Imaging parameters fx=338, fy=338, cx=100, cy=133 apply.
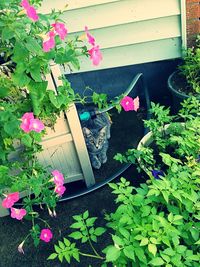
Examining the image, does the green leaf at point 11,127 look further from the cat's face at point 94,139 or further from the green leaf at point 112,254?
the cat's face at point 94,139

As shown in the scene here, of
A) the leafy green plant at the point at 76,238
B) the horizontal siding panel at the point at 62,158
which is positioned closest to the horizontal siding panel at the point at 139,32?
the horizontal siding panel at the point at 62,158

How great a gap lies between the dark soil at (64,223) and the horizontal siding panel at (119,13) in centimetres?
98

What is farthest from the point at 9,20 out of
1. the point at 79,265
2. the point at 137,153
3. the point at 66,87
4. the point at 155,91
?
the point at 155,91

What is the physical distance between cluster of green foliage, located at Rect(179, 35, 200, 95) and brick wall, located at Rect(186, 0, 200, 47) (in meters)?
0.06

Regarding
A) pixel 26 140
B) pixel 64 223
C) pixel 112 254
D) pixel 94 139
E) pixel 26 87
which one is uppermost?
pixel 26 87

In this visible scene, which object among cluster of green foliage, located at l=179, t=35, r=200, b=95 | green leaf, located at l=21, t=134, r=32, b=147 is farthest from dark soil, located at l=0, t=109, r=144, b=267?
green leaf, located at l=21, t=134, r=32, b=147

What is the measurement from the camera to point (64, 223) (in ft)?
7.63

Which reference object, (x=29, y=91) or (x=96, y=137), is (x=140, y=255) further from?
(x=96, y=137)

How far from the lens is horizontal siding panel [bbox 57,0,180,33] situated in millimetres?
2584

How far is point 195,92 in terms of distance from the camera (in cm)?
261

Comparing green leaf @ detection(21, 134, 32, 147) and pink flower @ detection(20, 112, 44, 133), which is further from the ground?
pink flower @ detection(20, 112, 44, 133)

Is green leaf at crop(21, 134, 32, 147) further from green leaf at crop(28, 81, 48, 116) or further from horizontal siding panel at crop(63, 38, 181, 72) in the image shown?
horizontal siding panel at crop(63, 38, 181, 72)

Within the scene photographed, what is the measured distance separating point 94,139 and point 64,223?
0.64 metres

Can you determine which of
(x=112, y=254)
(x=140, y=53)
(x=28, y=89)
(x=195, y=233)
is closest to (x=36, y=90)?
(x=28, y=89)
